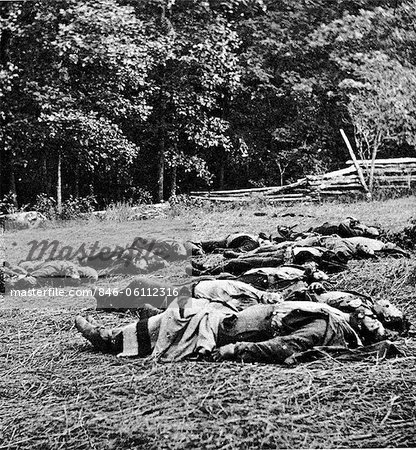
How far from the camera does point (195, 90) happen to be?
2.38 metres

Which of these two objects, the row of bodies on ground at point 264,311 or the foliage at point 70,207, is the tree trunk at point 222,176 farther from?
the foliage at point 70,207

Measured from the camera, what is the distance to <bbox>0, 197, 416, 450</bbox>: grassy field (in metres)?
1.71

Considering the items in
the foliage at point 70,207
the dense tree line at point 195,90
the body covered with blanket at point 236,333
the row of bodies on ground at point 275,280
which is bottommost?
the body covered with blanket at point 236,333

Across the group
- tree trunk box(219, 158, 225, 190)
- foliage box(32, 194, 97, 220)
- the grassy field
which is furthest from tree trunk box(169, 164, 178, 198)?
the grassy field

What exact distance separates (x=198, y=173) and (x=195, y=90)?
32 cm

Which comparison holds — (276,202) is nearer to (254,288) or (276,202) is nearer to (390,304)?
(254,288)

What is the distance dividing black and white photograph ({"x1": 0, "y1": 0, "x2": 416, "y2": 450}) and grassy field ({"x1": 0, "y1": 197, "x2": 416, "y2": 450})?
0.02m

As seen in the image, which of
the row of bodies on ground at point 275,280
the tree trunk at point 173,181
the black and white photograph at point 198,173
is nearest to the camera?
the row of bodies on ground at point 275,280

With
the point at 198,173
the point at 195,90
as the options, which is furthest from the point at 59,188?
the point at 195,90

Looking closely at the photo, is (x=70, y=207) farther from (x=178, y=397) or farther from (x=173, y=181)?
(x=178, y=397)

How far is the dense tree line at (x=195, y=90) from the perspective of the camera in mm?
2328

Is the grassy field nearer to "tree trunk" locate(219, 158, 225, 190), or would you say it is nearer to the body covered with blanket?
the body covered with blanket

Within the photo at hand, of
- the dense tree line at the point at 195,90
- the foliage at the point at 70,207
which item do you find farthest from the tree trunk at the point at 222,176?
the foliage at the point at 70,207

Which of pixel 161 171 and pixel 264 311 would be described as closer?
pixel 264 311
